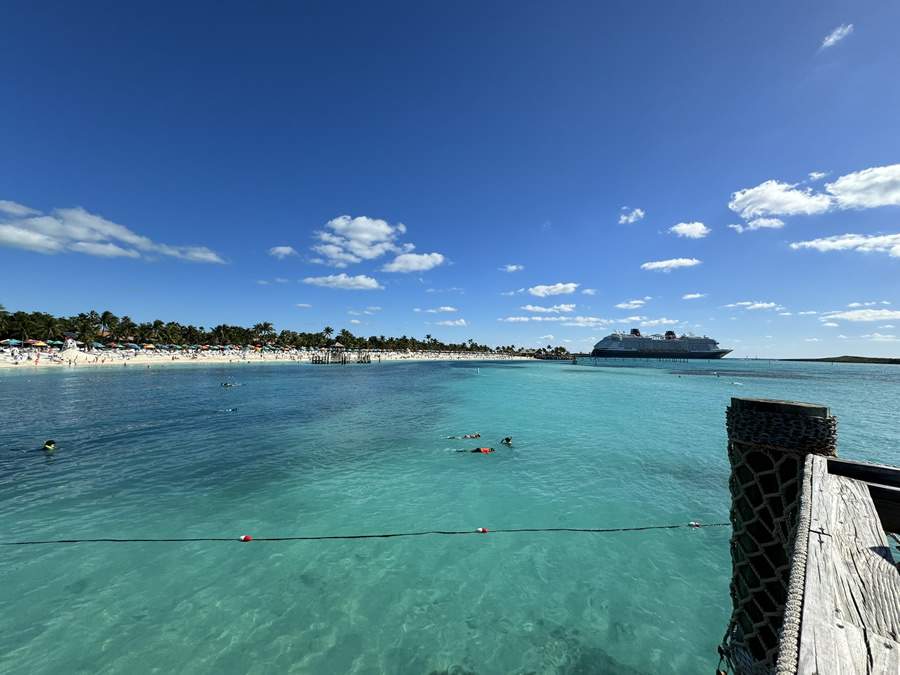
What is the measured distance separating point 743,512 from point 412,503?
9.08 metres

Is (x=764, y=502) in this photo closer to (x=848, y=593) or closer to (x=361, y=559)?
(x=848, y=593)

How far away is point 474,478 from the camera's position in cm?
1366

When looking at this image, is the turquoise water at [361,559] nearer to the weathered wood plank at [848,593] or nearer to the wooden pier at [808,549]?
the wooden pier at [808,549]

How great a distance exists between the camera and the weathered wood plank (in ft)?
4.68

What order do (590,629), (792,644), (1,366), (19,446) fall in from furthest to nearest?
Answer: (1,366), (19,446), (590,629), (792,644)

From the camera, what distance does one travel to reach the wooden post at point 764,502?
137 inches

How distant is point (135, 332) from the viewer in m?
117

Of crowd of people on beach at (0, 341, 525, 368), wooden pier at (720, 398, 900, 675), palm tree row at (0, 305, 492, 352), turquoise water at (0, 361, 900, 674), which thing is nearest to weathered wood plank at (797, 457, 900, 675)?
wooden pier at (720, 398, 900, 675)

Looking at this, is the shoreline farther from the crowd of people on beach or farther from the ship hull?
the ship hull

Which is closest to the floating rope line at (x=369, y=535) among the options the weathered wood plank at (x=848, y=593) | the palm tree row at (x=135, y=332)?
the weathered wood plank at (x=848, y=593)

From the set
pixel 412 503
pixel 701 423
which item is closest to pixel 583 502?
pixel 412 503

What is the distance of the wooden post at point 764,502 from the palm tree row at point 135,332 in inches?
5468

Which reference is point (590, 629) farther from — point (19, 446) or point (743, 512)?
point (19, 446)

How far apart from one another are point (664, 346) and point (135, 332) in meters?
201
